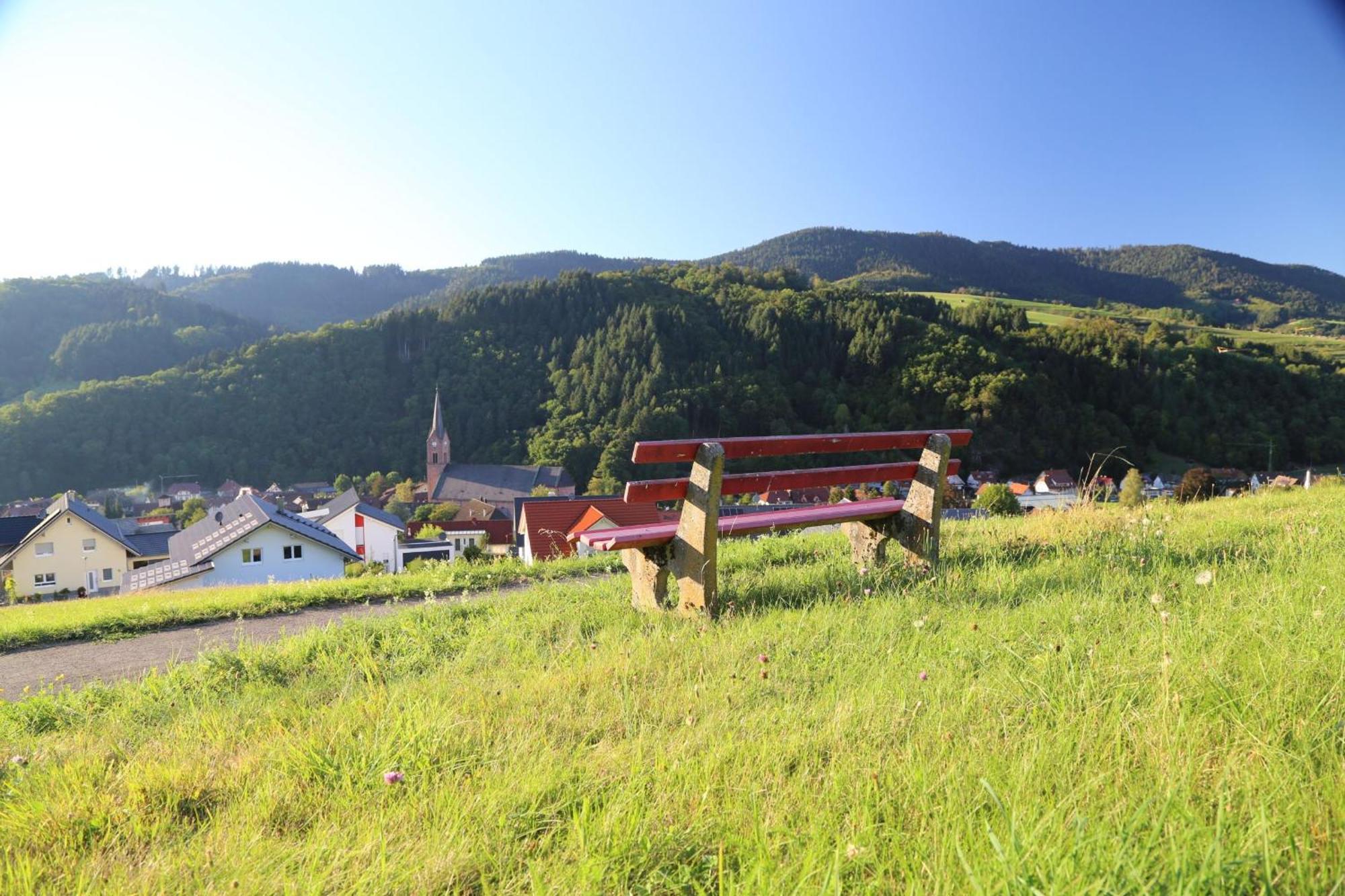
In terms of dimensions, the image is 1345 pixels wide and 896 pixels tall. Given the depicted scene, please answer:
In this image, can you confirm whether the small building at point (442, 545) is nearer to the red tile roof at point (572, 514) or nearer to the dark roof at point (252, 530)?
the dark roof at point (252, 530)

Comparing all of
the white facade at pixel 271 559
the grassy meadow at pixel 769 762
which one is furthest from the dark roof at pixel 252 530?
the grassy meadow at pixel 769 762

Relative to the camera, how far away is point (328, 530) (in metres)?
44.9

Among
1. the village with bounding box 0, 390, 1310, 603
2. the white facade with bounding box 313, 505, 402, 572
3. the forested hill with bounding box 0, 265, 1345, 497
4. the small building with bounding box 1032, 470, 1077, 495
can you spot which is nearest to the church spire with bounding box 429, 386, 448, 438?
the forested hill with bounding box 0, 265, 1345, 497

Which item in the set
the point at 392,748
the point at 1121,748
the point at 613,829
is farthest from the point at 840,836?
the point at 392,748

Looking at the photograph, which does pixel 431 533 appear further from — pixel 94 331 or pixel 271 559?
pixel 94 331

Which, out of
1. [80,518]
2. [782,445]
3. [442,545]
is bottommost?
[442,545]

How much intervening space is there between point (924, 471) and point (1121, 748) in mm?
3343

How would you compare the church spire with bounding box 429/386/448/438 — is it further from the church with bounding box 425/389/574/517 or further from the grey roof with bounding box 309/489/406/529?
the grey roof with bounding box 309/489/406/529

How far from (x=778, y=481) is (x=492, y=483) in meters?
87.9

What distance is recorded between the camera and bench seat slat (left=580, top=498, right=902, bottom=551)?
394 cm

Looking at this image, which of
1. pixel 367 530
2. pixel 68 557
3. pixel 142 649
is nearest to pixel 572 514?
pixel 142 649

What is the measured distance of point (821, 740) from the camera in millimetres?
2053

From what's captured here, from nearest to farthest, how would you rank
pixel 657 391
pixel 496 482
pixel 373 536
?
pixel 373 536, pixel 496 482, pixel 657 391

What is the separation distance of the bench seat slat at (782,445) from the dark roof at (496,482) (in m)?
81.3
